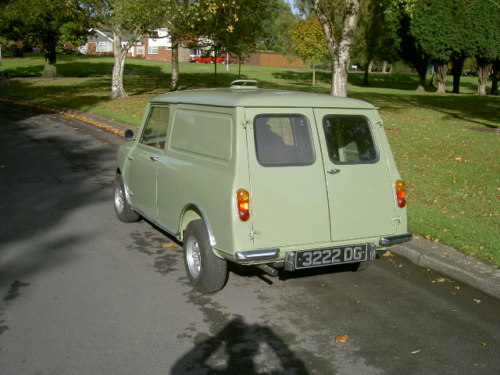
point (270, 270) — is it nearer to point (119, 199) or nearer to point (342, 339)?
point (342, 339)

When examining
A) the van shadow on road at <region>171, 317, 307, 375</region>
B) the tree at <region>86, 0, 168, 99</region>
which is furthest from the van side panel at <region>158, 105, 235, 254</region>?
the tree at <region>86, 0, 168, 99</region>

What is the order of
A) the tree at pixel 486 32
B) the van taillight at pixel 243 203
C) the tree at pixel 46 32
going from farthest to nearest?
the tree at pixel 486 32, the tree at pixel 46 32, the van taillight at pixel 243 203

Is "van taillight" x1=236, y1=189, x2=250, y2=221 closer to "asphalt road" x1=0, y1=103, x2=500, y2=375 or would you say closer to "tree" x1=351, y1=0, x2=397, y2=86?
"asphalt road" x1=0, y1=103, x2=500, y2=375

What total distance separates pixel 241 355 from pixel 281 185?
5.06 ft

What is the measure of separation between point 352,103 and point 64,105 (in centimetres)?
2150

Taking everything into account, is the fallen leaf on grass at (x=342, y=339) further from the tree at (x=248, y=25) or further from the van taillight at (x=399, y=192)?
the tree at (x=248, y=25)

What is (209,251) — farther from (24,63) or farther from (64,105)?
(24,63)

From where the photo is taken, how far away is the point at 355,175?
18.5 ft

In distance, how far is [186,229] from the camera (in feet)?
19.7

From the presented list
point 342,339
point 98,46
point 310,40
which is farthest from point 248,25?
point 98,46

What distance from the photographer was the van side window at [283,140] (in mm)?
5355

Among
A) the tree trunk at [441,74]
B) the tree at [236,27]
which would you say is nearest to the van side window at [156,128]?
the tree at [236,27]

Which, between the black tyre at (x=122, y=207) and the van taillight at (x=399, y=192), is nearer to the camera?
the van taillight at (x=399, y=192)

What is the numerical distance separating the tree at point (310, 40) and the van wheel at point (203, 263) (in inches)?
1651
